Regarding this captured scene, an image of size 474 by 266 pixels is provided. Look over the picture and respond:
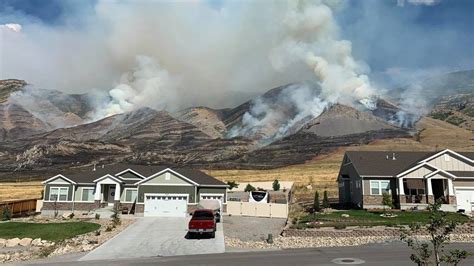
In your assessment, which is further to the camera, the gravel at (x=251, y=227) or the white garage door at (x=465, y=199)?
the white garage door at (x=465, y=199)

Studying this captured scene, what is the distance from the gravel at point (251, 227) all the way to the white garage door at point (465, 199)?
56.4 ft

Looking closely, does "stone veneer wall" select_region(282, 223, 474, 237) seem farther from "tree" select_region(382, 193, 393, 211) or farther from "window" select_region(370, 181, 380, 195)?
"window" select_region(370, 181, 380, 195)

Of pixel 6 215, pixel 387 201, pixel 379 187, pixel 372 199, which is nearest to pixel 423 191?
pixel 379 187

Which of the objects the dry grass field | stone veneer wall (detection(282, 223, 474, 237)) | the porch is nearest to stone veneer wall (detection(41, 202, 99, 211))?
stone veneer wall (detection(282, 223, 474, 237))

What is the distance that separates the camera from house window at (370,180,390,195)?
135 ft

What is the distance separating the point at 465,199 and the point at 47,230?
37621mm

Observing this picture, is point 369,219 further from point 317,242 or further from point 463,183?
point 463,183

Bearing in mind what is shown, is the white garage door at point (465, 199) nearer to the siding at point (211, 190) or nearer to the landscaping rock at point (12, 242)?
the siding at point (211, 190)

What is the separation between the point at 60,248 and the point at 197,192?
19.7 m

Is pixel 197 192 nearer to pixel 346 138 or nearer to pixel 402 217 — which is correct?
pixel 402 217

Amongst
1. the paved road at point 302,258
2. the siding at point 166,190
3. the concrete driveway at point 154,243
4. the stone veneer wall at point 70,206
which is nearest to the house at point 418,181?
the paved road at point 302,258

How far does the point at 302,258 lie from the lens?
19.5 m

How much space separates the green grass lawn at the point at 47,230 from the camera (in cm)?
2825

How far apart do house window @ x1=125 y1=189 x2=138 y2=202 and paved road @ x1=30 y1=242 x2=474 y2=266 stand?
2553 centimetres
